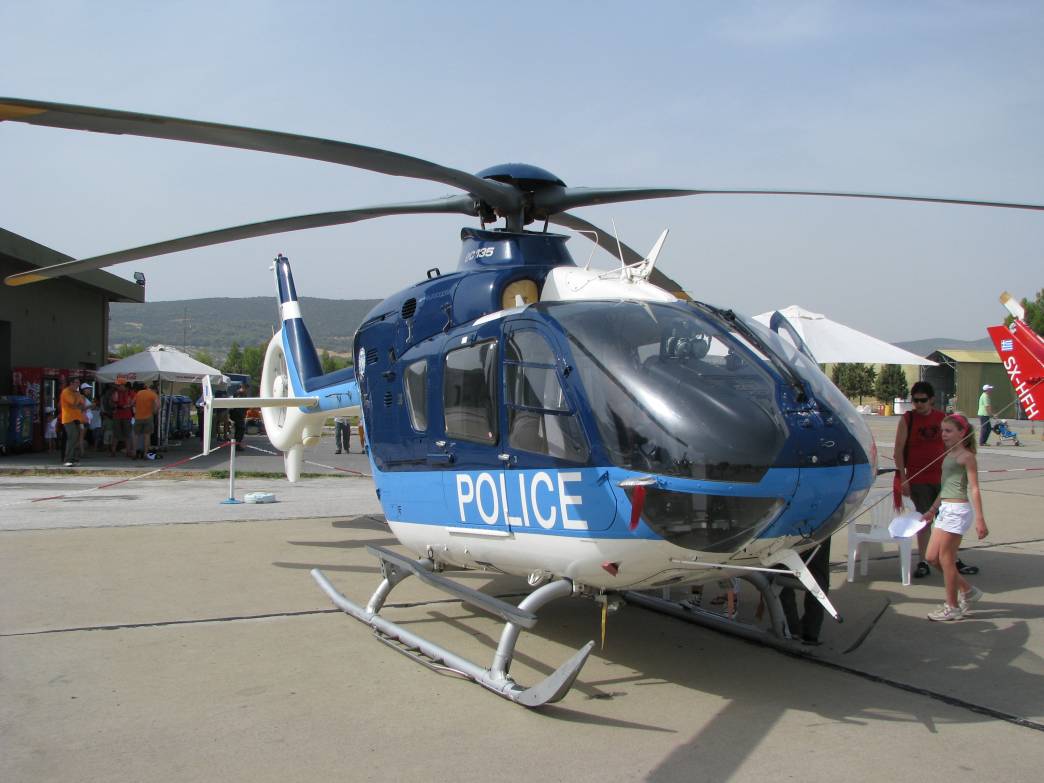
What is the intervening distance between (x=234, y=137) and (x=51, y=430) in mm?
17500

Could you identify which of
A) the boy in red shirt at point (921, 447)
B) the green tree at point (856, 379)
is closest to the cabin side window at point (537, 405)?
the boy in red shirt at point (921, 447)

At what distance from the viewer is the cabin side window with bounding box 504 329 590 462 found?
461 cm

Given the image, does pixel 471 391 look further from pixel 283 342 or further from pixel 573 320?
pixel 283 342

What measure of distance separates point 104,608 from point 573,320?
442 centimetres

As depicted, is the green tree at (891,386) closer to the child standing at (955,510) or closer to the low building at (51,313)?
the low building at (51,313)

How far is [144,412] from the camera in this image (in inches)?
733

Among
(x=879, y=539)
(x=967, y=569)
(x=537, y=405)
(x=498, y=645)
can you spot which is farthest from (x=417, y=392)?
(x=967, y=569)

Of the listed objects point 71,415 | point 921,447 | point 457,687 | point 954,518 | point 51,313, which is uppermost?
point 51,313

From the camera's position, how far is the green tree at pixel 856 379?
62.8 meters

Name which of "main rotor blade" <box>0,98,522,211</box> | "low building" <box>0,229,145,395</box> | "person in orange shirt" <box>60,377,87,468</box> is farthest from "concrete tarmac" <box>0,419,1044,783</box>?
"low building" <box>0,229,145,395</box>

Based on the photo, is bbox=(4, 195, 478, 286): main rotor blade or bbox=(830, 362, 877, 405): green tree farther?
bbox=(830, 362, 877, 405): green tree

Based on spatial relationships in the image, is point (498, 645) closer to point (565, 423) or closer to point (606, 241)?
point (565, 423)

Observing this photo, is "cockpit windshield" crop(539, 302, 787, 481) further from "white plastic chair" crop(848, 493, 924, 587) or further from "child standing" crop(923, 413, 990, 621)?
"white plastic chair" crop(848, 493, 924, 587)

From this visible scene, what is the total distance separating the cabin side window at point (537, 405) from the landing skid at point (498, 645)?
2.63ft
